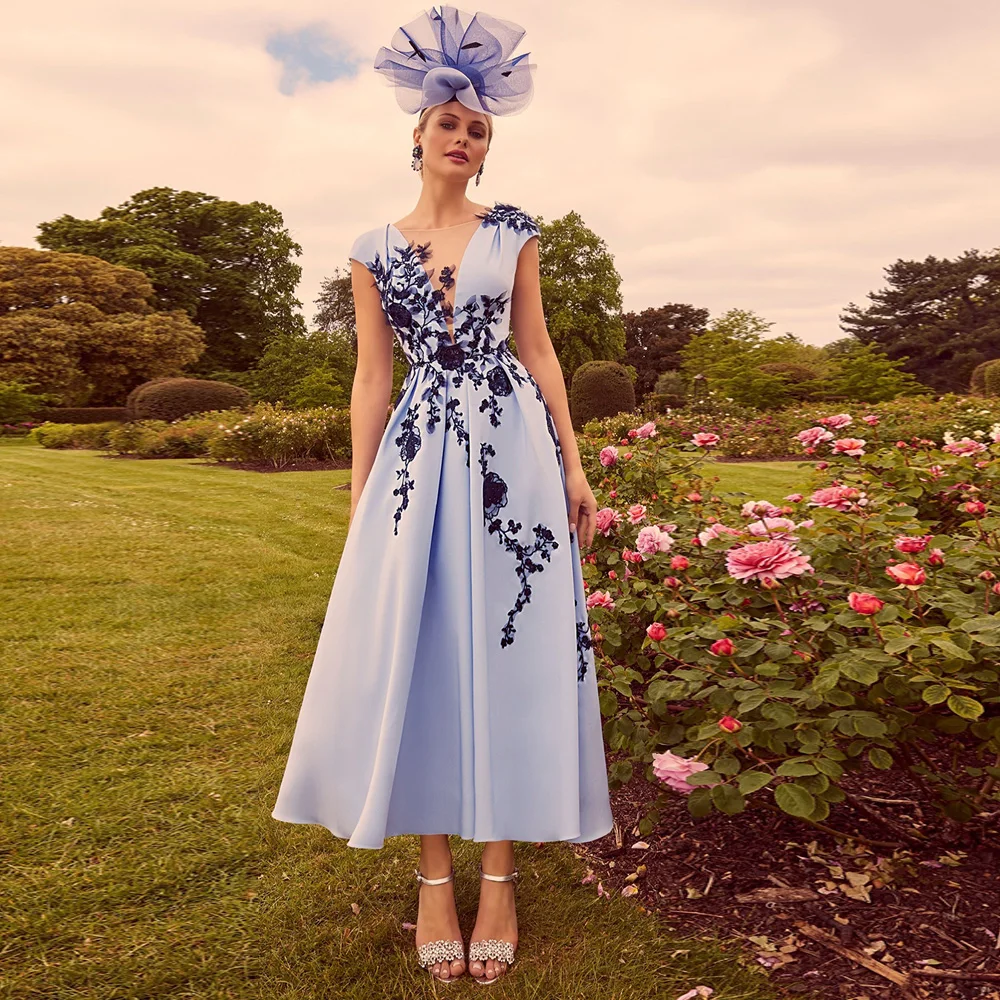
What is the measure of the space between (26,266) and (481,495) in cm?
3684

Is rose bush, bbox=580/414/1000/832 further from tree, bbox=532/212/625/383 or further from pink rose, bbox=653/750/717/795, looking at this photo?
tree, bbox=532/212/625/383

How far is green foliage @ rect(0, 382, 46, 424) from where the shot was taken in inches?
1097

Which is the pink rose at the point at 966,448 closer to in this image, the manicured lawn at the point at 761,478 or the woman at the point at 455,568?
the woman at the point at 455,568

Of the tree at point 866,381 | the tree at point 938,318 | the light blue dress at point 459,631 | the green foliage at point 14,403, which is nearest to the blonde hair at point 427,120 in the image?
the light blue dress at point 459,631

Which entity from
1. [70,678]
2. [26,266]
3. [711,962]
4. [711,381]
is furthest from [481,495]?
[26,266]

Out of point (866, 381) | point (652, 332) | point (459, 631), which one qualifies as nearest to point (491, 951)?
point (459, 631)

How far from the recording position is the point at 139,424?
20.4m

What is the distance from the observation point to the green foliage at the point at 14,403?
2786 centimetres

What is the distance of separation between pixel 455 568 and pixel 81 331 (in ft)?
111

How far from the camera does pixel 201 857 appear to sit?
10.1 ft

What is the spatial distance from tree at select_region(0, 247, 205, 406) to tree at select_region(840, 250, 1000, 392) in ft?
111

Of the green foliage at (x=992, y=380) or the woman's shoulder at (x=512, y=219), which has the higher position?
the green foliage at (x=992, y=380)

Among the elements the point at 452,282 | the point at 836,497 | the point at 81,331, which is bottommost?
the point at 836,497

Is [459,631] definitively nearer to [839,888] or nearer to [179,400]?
[839,888]
